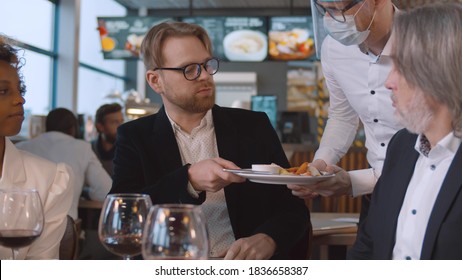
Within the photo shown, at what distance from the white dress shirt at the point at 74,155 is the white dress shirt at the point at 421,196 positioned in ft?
12.3

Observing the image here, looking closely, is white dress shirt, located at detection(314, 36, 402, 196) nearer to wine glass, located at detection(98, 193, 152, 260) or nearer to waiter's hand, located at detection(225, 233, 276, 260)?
waiter's hand, located at detection(225, 233, 276, 260)

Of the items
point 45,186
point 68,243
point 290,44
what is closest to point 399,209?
point 45,186

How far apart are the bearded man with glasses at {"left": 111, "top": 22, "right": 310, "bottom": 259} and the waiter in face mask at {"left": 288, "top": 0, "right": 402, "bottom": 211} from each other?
142 mm

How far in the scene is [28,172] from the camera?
6.31ft

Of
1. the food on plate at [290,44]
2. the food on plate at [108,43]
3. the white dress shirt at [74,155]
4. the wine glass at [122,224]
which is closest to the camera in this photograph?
the wine glass at [122,224]

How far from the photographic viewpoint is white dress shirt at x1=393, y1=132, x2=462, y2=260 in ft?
4.87

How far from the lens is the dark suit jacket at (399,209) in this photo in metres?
1.41

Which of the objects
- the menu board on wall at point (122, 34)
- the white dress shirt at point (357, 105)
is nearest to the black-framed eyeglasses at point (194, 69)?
the white dress shirt at point (357, 105)

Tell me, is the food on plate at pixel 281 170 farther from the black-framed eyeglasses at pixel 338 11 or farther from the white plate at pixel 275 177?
the black-framed eyeglasses at pixel 338 11

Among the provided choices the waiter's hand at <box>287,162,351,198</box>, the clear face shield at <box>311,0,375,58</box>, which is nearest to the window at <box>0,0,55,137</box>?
the clear face shield at <box>311,0,375,58</box>

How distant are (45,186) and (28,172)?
0.06m

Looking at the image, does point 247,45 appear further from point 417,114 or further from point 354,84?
point 417,114

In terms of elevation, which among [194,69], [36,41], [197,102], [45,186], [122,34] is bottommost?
[45,186]
